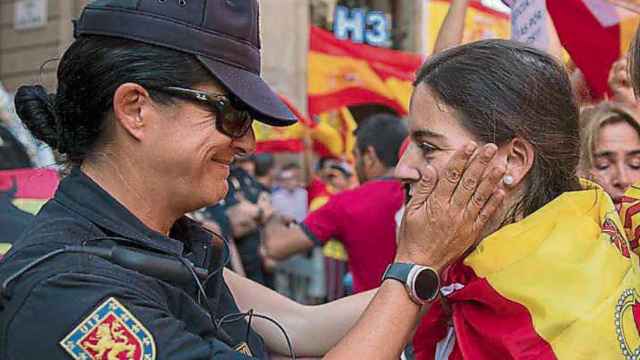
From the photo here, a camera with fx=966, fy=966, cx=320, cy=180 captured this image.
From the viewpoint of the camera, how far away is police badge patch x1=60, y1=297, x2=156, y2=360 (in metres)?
Answer: 1.66

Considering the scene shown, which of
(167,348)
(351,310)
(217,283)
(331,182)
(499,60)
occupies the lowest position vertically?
(331,182)

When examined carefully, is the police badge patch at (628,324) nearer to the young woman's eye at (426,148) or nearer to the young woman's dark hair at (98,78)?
the young woman's eye at (426,148)

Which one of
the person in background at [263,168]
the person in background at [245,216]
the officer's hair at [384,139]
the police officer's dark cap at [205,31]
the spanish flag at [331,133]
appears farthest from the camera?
the spanish flag at [331,133]

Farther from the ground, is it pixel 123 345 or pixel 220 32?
pixel 220 32

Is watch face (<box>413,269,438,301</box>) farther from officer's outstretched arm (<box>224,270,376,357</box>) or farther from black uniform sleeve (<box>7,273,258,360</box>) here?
officer's outstretched arm (<box>224,270,376,357</box>)

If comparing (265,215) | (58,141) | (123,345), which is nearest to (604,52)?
(58,141)

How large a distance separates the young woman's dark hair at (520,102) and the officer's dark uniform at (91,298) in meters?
0.70

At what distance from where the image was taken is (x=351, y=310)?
2.56m

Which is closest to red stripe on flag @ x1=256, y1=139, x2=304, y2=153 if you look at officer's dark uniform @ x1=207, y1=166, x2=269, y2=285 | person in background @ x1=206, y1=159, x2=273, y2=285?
person in background @ x1=206, y1=159, x2=273, y2=285

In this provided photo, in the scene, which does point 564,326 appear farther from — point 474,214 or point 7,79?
point 7,79

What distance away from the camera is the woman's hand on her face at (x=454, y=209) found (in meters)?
1.93

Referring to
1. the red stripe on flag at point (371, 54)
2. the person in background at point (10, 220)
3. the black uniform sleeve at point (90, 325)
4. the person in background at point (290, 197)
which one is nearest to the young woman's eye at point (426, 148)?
the black uniform sleeve at point (90, 325)

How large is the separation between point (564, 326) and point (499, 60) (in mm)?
610

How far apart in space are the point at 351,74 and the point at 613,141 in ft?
20.1
